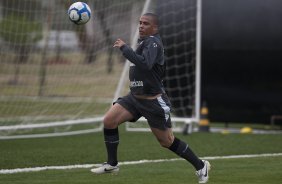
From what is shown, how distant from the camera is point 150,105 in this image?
8.59m

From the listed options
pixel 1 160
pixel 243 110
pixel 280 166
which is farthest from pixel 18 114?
pixel 280 166

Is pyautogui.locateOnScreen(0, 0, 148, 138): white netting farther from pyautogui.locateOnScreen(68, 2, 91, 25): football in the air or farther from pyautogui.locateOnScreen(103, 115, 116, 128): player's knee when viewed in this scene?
pyautogui.locateOnScreen(103, 115, 116, 128): player's knee

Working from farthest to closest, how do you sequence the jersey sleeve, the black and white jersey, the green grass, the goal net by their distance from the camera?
the goal net, the green grass, the black and white jersey, the jersey sleeve

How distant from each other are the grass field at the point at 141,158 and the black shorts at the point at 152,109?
65 centimetres

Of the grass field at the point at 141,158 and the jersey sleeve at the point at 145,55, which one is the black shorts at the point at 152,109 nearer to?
the jersey sleeve at the point at 145,55

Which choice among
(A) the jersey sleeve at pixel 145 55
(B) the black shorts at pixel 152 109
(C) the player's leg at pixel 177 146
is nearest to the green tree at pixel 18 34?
(B) the black shorts at pixel 152 109

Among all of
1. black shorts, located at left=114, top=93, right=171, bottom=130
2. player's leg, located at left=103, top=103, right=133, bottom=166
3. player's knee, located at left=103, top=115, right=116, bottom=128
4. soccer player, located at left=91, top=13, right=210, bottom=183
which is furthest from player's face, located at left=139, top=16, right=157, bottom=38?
player's knee, located at left=103, top=115, right=116, bottom=128

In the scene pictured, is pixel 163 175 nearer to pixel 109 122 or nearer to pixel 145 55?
pixel 109 122

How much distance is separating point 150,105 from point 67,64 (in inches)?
515

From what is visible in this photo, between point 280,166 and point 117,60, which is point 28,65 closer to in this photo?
point 117,60

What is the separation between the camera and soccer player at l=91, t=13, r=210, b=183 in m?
8.49

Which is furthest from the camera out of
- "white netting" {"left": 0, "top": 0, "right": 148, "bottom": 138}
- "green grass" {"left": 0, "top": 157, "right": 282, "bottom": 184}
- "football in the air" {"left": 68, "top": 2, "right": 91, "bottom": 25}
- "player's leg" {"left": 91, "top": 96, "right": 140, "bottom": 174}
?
"white netting" {"left": 0, "top": 0, "right": 148, "bottom": 138}

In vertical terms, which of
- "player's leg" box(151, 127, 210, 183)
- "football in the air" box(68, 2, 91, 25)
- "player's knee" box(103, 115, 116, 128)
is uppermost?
"football in the air" box(68, 2, 91, 25)

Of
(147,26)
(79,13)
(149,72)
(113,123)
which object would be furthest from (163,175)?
(79,13)
